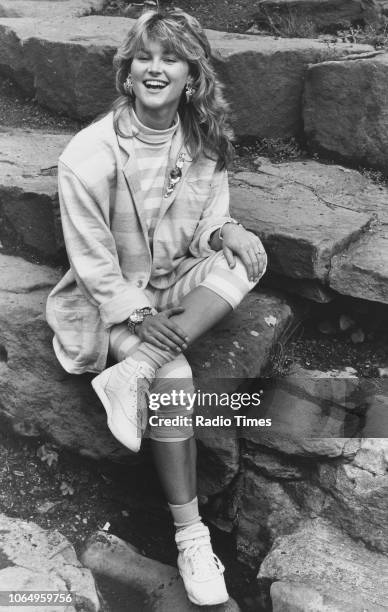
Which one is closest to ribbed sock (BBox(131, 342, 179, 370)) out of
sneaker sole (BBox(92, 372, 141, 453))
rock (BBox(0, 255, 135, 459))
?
sneaker sole (BBox(92, 372, 141, 453))

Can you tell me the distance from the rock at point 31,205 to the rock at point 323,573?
66.3 inches

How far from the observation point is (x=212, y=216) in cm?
304

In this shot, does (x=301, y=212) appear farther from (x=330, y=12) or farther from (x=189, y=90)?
(x=330, y=12)

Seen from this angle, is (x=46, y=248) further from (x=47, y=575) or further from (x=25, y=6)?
(x=25, y=6)

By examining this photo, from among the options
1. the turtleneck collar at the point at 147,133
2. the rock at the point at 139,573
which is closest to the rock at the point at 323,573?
the rock at the point at 139,573

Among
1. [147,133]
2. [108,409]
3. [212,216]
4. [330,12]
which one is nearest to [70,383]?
[108,409]

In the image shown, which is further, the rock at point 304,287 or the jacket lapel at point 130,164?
the rock at point 304,287

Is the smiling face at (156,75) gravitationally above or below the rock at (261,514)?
above

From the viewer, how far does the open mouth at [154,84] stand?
2.75 meters

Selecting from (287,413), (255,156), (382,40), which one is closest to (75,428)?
(287,413)

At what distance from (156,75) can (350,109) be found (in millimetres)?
1571

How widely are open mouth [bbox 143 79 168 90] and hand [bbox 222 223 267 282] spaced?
60 centimetres

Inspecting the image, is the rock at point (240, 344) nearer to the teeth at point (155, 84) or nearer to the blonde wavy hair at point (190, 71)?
the blonde wavy hair at point (190, 71)

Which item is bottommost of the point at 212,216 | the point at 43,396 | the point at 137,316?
the point at 43,396
